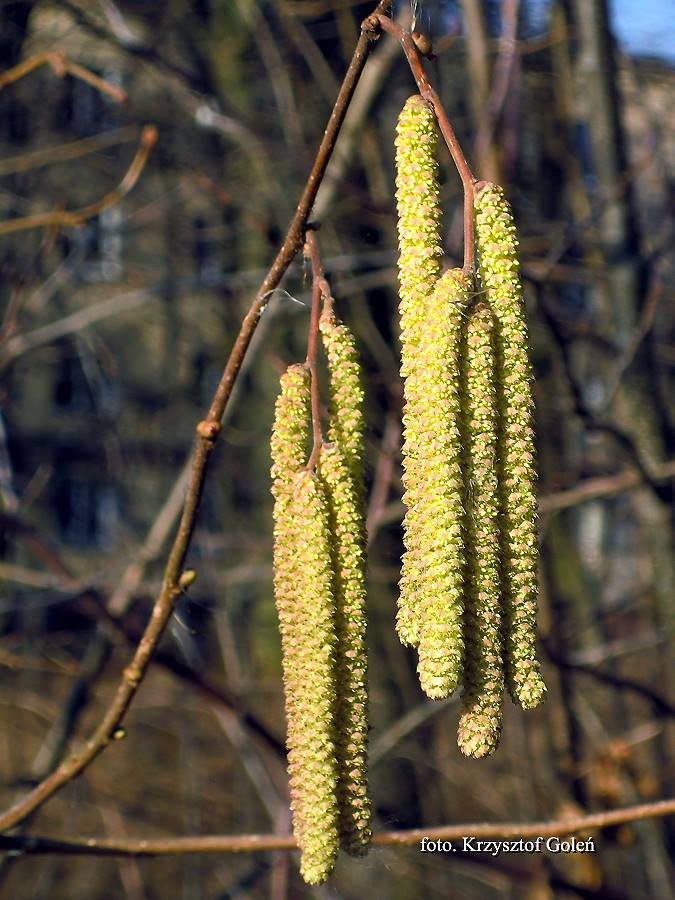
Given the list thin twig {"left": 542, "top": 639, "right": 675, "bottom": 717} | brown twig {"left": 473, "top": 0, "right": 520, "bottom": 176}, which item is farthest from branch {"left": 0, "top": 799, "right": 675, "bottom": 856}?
brown twig {"left": 473, "top": 0, "right": 520, "bottom": 176}

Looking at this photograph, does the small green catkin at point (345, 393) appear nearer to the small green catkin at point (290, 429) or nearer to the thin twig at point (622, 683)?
→ the small green catkin at point (290, 429)

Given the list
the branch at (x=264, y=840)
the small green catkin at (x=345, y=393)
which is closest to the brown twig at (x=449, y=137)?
the small green catkin at (x=345, y=393)

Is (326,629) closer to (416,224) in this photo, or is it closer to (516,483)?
(516,483)

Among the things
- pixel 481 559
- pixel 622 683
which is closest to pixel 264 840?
pixel 481 559

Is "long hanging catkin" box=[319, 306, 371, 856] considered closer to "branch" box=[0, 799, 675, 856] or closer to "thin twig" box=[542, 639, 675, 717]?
"branch" box=[0, 799, 675, 856]

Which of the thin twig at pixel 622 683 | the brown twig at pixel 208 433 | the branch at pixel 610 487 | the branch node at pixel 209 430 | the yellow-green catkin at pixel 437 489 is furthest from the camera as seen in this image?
the branch at pixel 610 487

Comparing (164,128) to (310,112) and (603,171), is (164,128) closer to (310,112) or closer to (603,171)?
(310,112)
